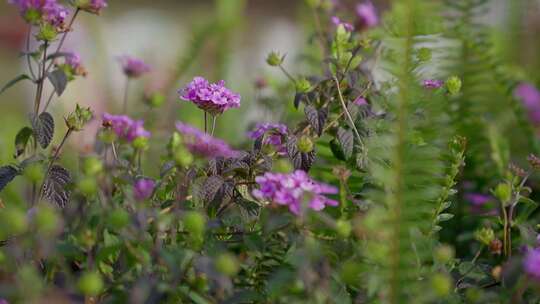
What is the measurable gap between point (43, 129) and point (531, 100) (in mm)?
1016

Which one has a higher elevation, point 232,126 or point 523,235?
point 523,235

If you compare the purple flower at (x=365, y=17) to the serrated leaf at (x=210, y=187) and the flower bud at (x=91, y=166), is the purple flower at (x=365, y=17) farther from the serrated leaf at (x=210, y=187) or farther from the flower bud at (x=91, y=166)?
the flower bud at (x=91, y=166)

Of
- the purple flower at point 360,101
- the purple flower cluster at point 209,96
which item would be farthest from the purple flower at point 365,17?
the purple flower cluster at point 209,96

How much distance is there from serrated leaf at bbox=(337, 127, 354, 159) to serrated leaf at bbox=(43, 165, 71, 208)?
0.42 m

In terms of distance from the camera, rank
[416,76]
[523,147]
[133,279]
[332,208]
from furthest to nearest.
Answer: [523,147], [332,208], [133,279], [416,76]

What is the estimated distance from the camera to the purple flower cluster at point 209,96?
1.08m

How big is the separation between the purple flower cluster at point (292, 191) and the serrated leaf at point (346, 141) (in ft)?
0.78

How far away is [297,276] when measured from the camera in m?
0.79

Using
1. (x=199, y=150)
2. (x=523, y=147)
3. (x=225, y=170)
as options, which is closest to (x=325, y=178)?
(x=225, y=170)

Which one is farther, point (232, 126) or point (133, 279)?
point (232, 126)

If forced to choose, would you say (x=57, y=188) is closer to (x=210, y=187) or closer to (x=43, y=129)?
(x=43, y=129)

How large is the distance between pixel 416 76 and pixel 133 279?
0.41 m

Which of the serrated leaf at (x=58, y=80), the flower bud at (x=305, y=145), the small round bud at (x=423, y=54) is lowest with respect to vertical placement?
the flower bud at (x=305, y=145)

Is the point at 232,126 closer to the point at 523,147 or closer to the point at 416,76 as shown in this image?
the point at 523,147
